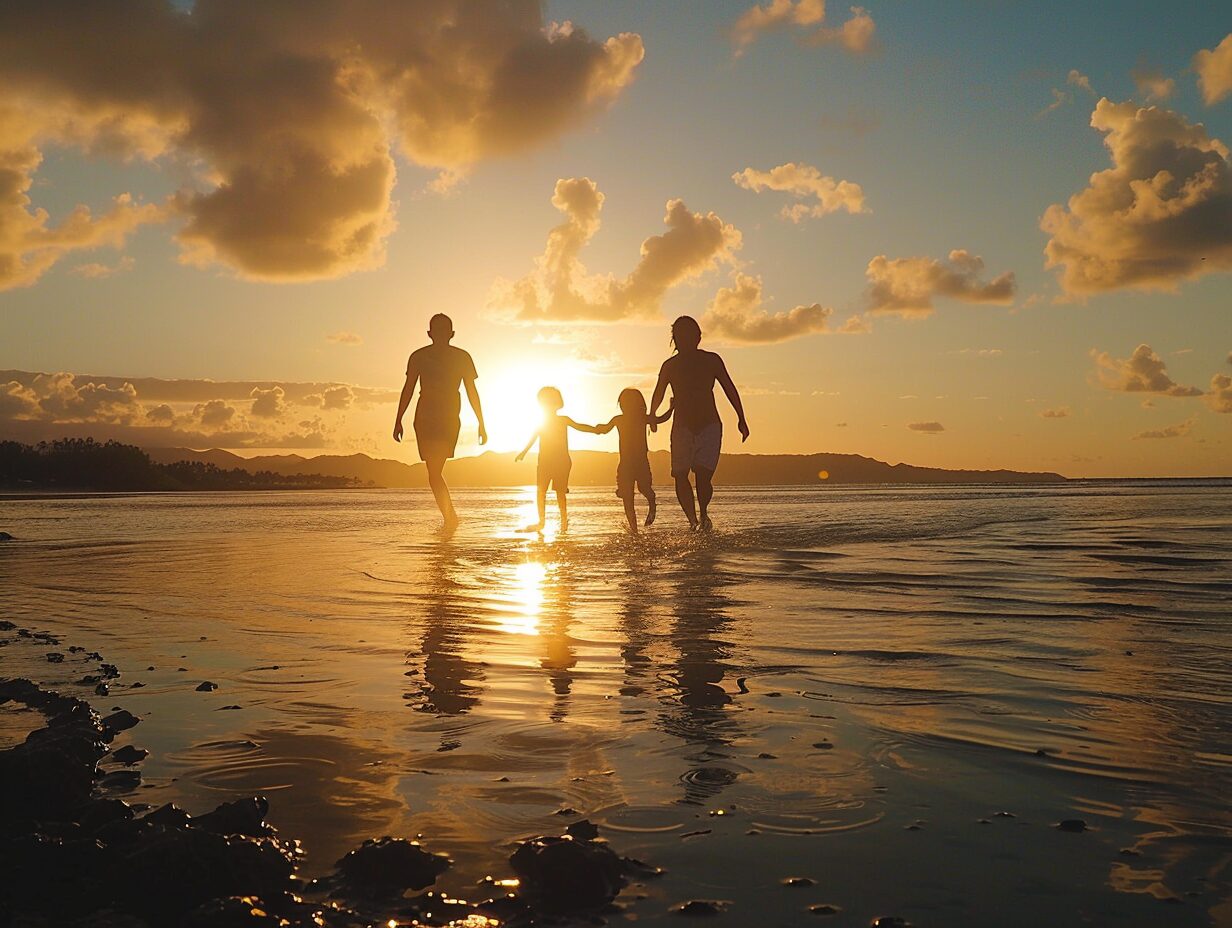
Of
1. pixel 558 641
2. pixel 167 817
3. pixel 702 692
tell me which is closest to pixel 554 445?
pixel 558 641

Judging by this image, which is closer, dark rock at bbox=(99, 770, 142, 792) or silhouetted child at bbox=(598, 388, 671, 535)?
dark rock at bbox=(99, 770, 142, 792)

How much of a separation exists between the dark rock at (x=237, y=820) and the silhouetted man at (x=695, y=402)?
1089 cm

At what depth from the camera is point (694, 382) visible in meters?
12.8

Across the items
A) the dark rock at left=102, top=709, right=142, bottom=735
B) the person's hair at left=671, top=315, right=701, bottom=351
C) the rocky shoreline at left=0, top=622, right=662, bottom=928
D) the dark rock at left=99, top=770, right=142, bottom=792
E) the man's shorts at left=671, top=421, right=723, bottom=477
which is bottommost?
the dark rock at left=102, top=709, right=142, bottom=735

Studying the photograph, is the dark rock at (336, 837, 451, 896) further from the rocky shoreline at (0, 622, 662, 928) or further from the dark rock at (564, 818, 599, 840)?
the dark rock at (564, 818, 599, 840)

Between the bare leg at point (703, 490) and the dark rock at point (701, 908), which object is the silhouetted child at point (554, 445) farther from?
the dark rock at point (701, 908)

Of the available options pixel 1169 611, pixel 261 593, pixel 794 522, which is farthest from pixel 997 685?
pixel 794 522

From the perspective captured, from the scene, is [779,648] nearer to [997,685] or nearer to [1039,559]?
[997,685]

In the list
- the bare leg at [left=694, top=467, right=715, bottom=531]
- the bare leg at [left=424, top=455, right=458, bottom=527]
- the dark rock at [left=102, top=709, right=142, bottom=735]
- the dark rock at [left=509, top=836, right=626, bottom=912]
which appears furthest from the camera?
the bare leg at [left=424, top=455, right=458, bottom=527]

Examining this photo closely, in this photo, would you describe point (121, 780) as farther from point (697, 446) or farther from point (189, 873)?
point (697, 446)

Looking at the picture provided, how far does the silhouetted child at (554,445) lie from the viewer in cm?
1519

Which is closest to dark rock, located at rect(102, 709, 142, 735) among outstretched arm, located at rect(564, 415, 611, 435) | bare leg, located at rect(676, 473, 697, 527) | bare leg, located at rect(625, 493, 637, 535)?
bare leg, located at rect(676, 473, 697, 527)

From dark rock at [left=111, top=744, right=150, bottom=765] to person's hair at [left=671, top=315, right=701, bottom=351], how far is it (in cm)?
1091

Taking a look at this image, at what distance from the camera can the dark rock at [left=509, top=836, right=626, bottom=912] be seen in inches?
64.2
